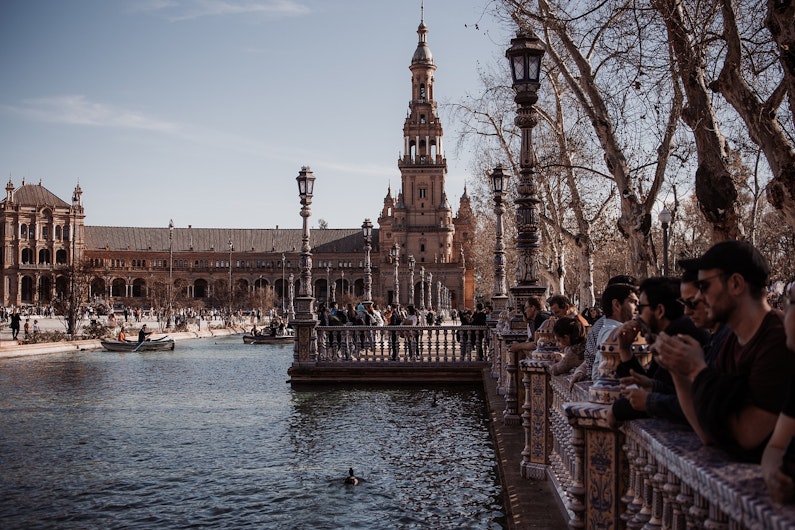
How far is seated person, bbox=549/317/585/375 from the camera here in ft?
23.4

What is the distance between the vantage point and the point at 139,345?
39.7 m

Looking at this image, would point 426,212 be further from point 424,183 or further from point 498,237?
point 498,237

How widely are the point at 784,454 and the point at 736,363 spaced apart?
2.53 ft

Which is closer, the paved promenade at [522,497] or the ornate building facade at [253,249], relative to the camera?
→ the paved promenade at [522,497]

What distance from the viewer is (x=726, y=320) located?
3490mm

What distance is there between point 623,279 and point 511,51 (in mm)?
5475

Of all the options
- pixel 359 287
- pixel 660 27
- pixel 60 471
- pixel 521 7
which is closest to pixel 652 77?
pixel 660 27

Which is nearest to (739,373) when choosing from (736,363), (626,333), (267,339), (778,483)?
(736,363)

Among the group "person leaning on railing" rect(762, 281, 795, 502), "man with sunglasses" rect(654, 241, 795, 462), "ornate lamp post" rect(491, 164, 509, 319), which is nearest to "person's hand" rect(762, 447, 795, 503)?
"person leaning on railing" rect(762, 281, 795, 502)

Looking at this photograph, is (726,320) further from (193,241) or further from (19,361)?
(193,241)

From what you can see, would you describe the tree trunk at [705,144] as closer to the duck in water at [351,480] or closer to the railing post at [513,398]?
the railing post at [513,398]

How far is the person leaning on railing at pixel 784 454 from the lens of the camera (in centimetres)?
264

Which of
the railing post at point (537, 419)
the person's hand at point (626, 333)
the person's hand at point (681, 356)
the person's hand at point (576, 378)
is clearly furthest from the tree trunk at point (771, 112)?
the person's hand at point (681, 356)

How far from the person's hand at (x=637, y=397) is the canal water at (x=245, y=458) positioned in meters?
4.43
